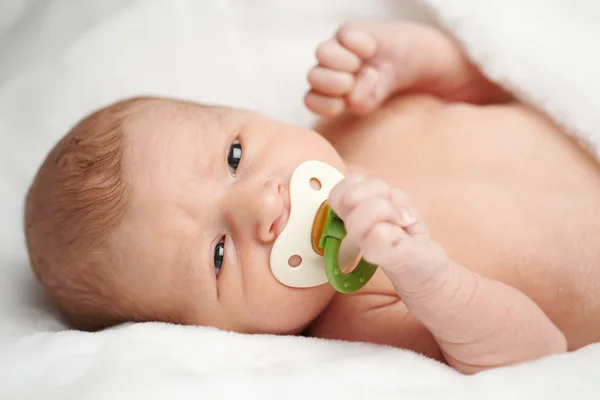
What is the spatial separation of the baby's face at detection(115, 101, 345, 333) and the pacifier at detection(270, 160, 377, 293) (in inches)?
0.6

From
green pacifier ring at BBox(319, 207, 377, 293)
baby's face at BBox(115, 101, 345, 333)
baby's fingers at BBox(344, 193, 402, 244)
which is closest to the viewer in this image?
baby's fingers at BBox(344, 193, 402, 244)

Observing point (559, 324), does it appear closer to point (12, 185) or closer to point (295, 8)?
point (295, 8)

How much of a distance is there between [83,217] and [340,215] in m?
0.47

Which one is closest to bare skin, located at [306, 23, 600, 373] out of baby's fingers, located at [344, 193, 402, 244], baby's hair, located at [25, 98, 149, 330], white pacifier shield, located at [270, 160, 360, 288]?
baby's fingers, located at [344, 193, 402, 244]

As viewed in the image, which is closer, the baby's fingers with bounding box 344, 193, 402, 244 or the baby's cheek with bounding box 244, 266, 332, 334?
the baby's fingers with bounding box 344, 193, 402, 244

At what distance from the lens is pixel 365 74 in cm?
141

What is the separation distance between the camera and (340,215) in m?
0.94

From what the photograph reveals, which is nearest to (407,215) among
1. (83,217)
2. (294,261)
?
(294,261)

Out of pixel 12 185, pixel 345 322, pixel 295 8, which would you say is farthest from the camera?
pixel 295 8

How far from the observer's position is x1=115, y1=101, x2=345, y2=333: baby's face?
3.59 ft

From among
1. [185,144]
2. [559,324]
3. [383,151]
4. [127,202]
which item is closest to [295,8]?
[383,151]

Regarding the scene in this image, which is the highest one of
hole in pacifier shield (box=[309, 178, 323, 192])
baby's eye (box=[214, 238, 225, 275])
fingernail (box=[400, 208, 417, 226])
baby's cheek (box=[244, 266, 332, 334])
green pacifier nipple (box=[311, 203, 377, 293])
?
fingernail (box=[400, 208, 417, 226])

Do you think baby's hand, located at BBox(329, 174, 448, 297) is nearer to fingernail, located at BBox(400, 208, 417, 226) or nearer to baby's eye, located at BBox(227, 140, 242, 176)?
fingernail, located at BBox(400, 208, 417, 226)

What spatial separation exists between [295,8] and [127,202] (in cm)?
81
